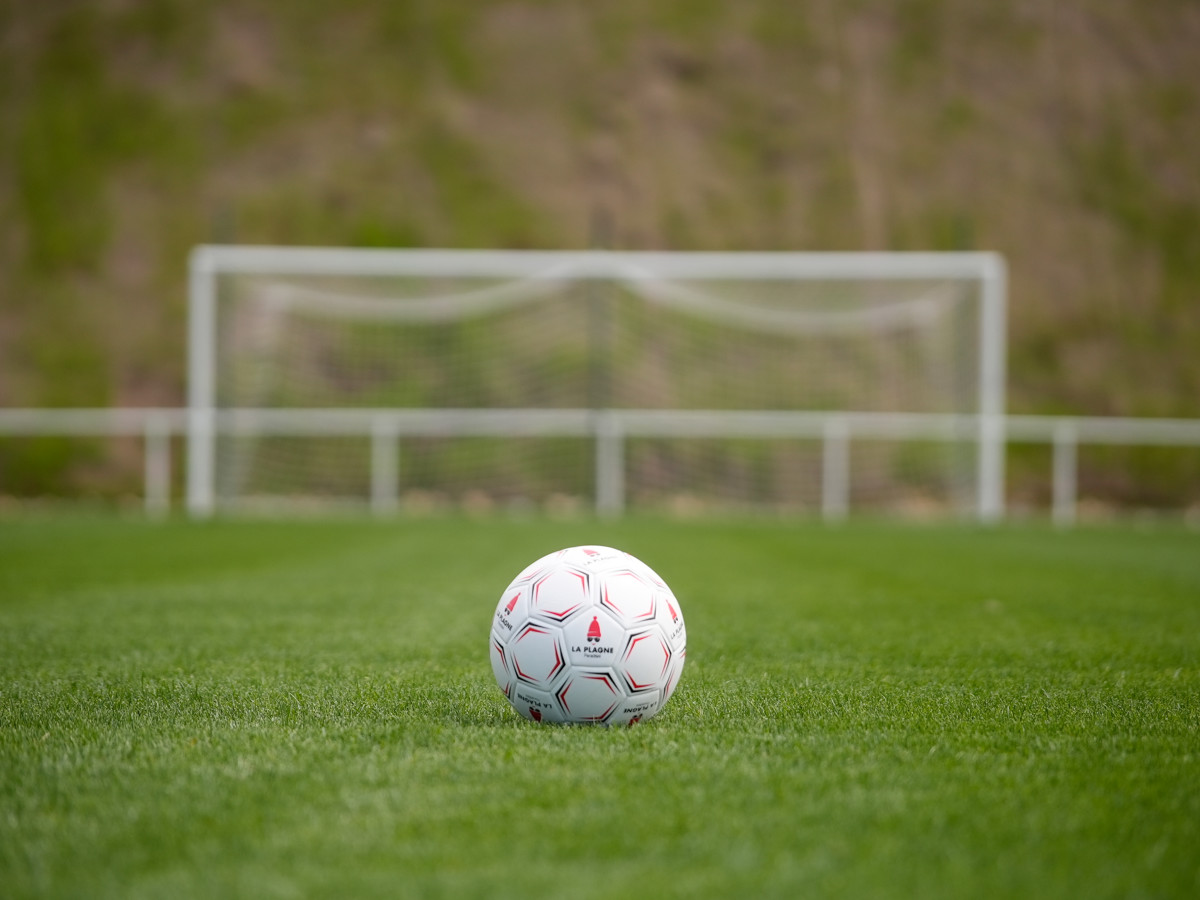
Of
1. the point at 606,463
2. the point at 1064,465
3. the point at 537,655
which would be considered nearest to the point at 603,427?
the point at 606,463

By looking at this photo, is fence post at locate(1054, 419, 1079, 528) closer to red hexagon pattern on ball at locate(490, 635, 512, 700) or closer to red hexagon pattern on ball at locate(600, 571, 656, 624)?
red hexagon pattern on ball at locate(600, 571, 656, 624)

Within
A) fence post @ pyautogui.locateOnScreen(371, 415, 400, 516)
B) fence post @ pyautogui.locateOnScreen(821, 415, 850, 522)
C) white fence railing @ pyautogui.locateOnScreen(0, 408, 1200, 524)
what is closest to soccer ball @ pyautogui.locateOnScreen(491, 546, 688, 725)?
white fence railing @ pyautogui.locateOnScreen(0, 408, 1200, 524)

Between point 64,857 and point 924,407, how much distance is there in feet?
69.0

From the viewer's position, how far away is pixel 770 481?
70.6 ft

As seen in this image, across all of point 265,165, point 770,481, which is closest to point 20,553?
point 770,481

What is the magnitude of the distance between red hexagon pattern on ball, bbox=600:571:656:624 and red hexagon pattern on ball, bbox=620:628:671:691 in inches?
2.2

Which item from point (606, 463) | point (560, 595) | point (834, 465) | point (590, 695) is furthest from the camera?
point (834, 465)

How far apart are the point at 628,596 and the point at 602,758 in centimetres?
53

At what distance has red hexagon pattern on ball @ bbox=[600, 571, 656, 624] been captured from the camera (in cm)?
314

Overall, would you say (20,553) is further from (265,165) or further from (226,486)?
(265,165)

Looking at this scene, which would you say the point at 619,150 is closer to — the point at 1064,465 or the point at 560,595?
the point at 1064,465

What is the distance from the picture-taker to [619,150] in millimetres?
A: 30469

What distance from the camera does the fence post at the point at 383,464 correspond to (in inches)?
663

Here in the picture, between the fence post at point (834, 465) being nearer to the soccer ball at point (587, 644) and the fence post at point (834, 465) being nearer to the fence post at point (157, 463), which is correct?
the fence post at point (157, 463)
